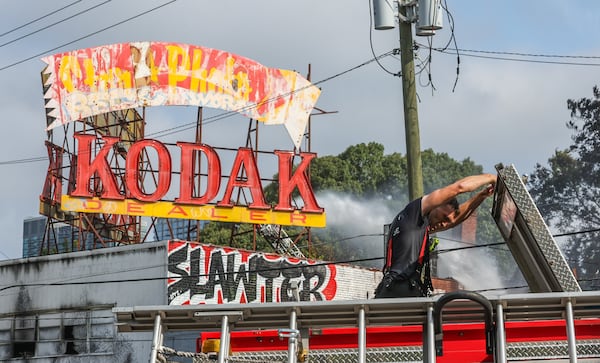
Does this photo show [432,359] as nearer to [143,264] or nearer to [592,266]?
[143,264]

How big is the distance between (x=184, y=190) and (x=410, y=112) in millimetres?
18926

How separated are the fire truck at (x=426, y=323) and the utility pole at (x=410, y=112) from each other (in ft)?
26.9

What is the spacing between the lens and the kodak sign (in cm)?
3497

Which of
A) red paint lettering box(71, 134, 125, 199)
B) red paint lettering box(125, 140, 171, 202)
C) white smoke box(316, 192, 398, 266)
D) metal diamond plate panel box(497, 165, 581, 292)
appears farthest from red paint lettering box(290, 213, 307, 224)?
white smoke box(316, 192, 398, 266)

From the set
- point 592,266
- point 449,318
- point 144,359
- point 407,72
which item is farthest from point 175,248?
point 592,266

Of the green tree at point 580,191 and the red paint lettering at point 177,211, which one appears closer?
the red paint lettering at point 177,211

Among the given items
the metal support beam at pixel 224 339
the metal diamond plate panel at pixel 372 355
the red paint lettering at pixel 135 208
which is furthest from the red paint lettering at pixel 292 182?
the metal support beam at pixel 224 339

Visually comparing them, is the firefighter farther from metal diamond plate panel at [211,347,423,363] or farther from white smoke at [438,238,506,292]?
white smoke at [438,238,506,292]

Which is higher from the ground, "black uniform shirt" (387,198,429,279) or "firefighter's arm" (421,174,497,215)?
"firefighter's arm" (421,174,497,215)

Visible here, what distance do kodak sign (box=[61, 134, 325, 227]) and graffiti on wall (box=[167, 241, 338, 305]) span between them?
427 cm

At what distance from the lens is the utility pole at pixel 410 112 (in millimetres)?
17328

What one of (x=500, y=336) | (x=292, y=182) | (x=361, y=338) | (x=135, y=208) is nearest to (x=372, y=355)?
(x=361, y=338)

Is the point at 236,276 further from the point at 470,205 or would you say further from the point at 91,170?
the point at 470,205

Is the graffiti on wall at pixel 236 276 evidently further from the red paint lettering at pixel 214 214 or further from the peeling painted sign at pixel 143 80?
the peeling painted sign at pixel 143 80
